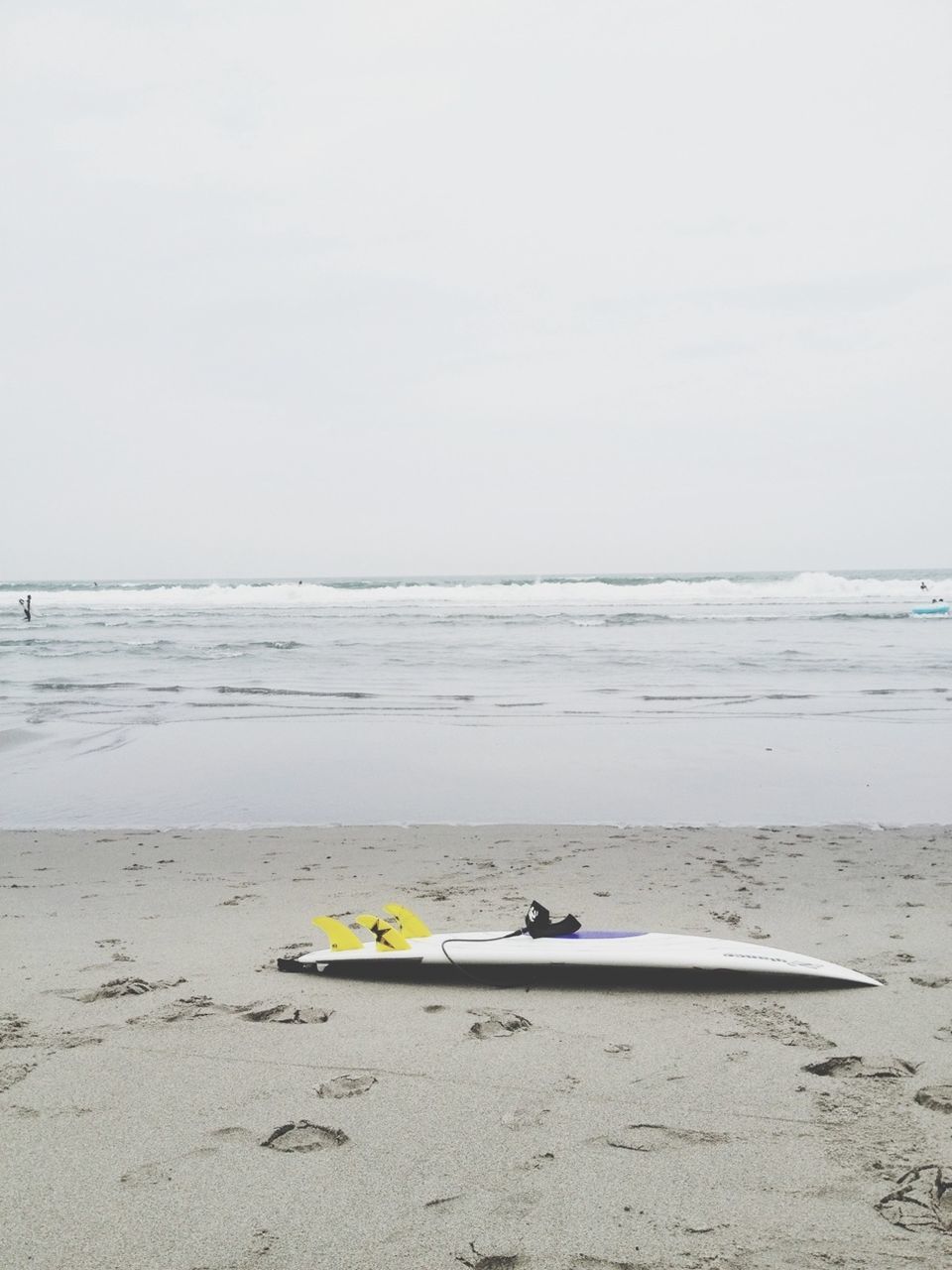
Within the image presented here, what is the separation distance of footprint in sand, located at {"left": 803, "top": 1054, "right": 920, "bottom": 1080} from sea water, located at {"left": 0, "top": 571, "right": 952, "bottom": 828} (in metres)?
3.42

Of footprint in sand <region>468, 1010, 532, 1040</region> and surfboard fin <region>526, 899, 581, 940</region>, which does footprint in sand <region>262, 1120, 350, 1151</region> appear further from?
surfboard fin <region>526, 899, 581, 940</region>

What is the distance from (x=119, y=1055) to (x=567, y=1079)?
138 centimetres

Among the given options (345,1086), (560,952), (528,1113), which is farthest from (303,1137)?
(560,952)

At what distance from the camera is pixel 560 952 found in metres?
3.54

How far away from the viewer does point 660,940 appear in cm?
362

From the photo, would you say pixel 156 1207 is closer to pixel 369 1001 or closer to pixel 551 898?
pixel 369 1001

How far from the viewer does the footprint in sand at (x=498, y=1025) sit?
3051 mm

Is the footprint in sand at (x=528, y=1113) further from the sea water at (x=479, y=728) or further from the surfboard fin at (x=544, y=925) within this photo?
the sea water at (x=479, y=728)

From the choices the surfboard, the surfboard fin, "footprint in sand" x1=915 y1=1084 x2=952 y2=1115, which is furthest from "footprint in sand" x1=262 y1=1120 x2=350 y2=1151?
"footprint in sand" x1=915 y1=1084 x2=952 y2=1115

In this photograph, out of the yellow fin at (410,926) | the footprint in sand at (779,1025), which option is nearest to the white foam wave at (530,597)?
the yellow fin at (410,926)

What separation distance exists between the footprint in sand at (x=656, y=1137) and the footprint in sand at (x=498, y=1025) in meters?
0.71

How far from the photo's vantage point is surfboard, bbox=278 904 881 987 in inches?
134

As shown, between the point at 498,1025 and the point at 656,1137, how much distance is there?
2.80 ft

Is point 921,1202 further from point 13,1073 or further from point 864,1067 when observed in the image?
point 13,1073
